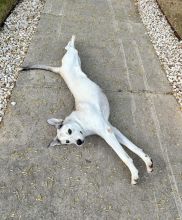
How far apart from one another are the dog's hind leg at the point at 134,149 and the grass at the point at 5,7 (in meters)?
4.36

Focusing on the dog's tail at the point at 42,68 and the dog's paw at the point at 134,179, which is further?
the dog's tail at the point at 42,68

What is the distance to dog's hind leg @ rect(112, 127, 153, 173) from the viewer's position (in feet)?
18.0

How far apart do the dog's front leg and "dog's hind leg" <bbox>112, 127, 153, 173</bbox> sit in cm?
16

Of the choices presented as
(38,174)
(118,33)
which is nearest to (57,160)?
(38,174)

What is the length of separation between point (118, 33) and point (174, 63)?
1563 mm

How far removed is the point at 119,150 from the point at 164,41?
13.5ft

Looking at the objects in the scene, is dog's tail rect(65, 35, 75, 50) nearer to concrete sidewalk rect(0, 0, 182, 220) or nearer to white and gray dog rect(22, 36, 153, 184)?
concrete sidewalk rect(0, 0, 182, 220)

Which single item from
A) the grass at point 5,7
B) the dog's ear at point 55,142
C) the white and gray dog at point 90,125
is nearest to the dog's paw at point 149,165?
the white and gray dog at point 90,125

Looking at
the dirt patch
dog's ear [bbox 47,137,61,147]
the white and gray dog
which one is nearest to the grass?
the white and gray dog

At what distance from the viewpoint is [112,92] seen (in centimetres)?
696

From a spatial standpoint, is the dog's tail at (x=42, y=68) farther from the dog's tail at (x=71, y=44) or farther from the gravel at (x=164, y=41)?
the gravel at (x=164, y=41)

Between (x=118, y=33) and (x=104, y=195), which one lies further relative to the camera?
→ (x=118, y=33)

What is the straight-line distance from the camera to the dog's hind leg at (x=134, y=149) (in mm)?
5480

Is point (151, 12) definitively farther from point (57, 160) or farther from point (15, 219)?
point (15, 219)
